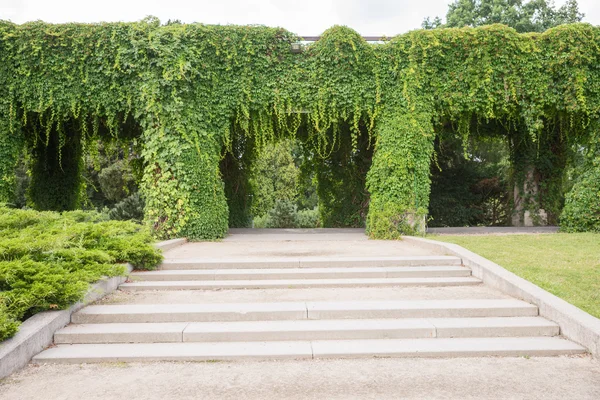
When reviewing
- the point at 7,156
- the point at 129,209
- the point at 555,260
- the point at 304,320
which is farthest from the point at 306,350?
the point at 129,209

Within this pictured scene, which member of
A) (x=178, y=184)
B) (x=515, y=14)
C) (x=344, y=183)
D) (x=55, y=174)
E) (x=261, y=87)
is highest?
(x=515, y=14)

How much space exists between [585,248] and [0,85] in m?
13.0

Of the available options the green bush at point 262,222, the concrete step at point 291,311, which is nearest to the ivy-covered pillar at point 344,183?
the green bush at point 262,222

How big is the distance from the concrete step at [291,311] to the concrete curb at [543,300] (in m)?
0.17

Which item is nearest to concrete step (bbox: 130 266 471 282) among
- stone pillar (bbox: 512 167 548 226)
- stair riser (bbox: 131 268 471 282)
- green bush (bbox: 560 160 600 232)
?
stair riser (bbox: 131 268 471 282)

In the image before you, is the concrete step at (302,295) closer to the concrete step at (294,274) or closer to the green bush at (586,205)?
the concrete step at (294,274)

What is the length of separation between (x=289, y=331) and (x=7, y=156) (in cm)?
966

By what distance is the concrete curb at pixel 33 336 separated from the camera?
12.7 feet

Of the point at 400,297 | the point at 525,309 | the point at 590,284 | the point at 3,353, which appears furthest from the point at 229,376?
the point at 590,284

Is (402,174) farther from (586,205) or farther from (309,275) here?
(309,275)

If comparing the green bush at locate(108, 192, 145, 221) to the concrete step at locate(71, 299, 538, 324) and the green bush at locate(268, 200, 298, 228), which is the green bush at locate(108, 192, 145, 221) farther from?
the concrete step at locate(71, 299, 538, 324)

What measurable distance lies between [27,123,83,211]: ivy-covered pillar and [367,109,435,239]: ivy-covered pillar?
9426 millimetres

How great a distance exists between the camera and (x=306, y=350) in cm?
436

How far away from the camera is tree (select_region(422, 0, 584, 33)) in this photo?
28109 mm
